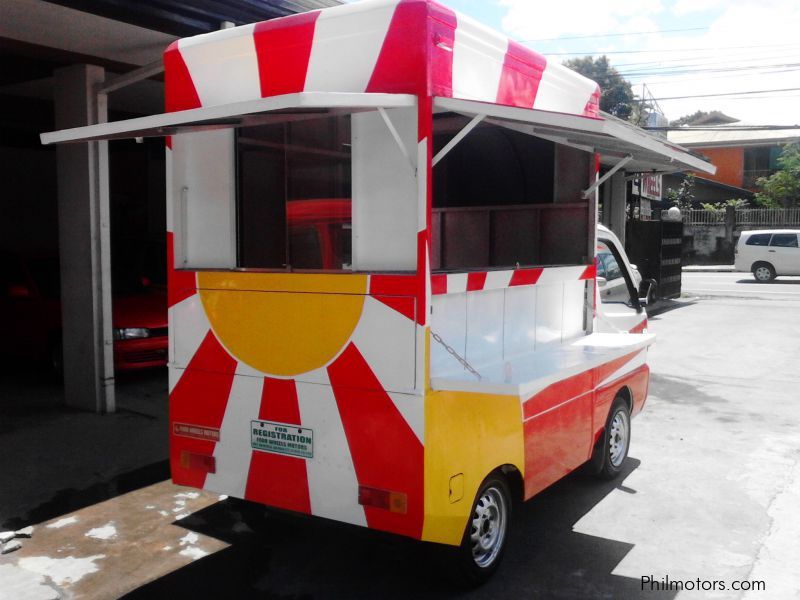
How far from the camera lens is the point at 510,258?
5926mm

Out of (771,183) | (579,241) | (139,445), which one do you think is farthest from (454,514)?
(771,183)

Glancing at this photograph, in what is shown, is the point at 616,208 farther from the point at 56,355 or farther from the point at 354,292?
the point at 354,292

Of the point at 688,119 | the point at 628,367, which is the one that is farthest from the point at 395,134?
the point at 688,119

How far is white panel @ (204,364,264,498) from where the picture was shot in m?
3.81

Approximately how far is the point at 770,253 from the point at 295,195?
2312cm

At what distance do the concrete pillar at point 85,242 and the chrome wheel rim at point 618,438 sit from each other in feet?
14.5

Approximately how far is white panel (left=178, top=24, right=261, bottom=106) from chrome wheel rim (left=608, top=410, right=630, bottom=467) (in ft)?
10.9

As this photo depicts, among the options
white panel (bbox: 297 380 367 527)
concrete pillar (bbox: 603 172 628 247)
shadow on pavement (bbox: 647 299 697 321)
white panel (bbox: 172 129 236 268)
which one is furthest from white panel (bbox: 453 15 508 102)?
concrete pillar (bbox: 603 172 628 247)

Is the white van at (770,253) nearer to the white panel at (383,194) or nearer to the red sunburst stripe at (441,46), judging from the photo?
the red sunburst stripe at (441,46)

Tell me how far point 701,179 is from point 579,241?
34.6m

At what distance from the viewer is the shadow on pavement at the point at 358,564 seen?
3.71 metres

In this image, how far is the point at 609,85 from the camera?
1676 inches

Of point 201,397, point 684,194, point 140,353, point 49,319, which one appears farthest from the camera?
point 684,194

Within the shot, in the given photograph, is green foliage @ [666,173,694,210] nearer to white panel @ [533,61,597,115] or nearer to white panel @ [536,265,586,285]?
white panel @ [533,61,597,115]
